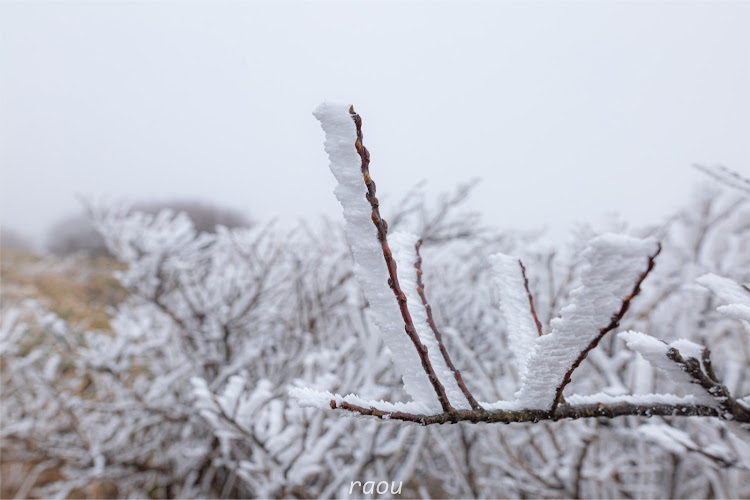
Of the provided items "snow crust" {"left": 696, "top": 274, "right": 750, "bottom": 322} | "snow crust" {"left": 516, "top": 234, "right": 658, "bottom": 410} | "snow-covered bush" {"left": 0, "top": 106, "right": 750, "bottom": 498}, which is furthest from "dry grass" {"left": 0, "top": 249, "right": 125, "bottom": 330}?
"snow crust" {"left": 696, "top": 274, "right": 750, "bottom": 322}

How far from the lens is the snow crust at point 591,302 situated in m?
0.39

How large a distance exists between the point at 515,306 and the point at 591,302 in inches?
14.3

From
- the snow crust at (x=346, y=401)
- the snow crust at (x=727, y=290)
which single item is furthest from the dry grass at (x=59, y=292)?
the snow crust at (x=727, y=290)

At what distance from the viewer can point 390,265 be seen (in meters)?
0.54

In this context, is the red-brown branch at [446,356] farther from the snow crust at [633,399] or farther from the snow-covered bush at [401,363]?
the snow crust at [633,399]

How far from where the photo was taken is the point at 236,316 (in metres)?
3.15

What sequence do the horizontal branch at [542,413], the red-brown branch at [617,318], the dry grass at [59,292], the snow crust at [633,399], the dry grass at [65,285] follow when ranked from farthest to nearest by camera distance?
1. the dry grass at [65,285]
2. the dry grass at [59,292]
3. the snow crust at [633,399]
4. the horizontal branch at [542,413]
5. the red-brown branch at [617,318]

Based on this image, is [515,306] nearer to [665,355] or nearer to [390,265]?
[665,355]

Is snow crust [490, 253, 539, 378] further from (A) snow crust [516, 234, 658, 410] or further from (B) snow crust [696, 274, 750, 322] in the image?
(B) snow crust [696, 274, 750, 322]

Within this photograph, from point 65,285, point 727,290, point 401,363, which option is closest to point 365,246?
point 401,363

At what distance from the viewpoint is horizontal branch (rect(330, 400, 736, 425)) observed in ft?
1.83

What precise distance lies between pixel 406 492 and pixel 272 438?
7.37 feet

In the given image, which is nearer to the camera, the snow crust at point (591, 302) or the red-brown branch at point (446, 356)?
the snow crust at point (591, 302)

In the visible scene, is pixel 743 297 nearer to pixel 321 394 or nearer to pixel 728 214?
pixel 321 394
